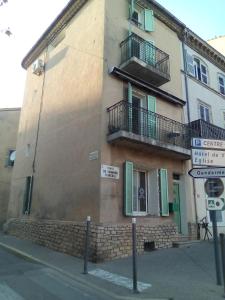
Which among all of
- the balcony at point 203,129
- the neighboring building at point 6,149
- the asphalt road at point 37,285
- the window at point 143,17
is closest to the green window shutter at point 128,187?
the asphalt road at point 37,285

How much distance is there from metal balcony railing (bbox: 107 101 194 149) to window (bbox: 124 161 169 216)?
1.29m

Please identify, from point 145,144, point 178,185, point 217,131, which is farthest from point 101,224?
point 217,131

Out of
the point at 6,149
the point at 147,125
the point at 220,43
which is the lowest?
the point at 147,125

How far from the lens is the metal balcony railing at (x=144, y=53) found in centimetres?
1169

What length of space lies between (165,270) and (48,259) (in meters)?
3.50

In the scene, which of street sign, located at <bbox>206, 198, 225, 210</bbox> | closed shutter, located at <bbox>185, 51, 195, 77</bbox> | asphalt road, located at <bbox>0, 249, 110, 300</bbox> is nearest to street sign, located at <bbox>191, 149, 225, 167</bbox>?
street sign, located at <bbox>206, 198, 225, 210</bbox>

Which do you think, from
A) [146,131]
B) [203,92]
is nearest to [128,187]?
[146,131]

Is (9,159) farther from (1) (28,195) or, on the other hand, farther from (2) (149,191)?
(2) (149,191)

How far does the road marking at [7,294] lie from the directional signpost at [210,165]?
4143 millimetres

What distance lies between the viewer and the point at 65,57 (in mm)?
13648

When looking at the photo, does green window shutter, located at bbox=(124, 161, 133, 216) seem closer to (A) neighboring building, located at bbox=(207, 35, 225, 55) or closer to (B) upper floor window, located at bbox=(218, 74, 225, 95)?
(B) upper floor window, located at bbox=(218, 74, 225, 95)

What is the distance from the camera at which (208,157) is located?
6426 millimetres

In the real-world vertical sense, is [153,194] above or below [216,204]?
above

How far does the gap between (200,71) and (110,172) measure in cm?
942
